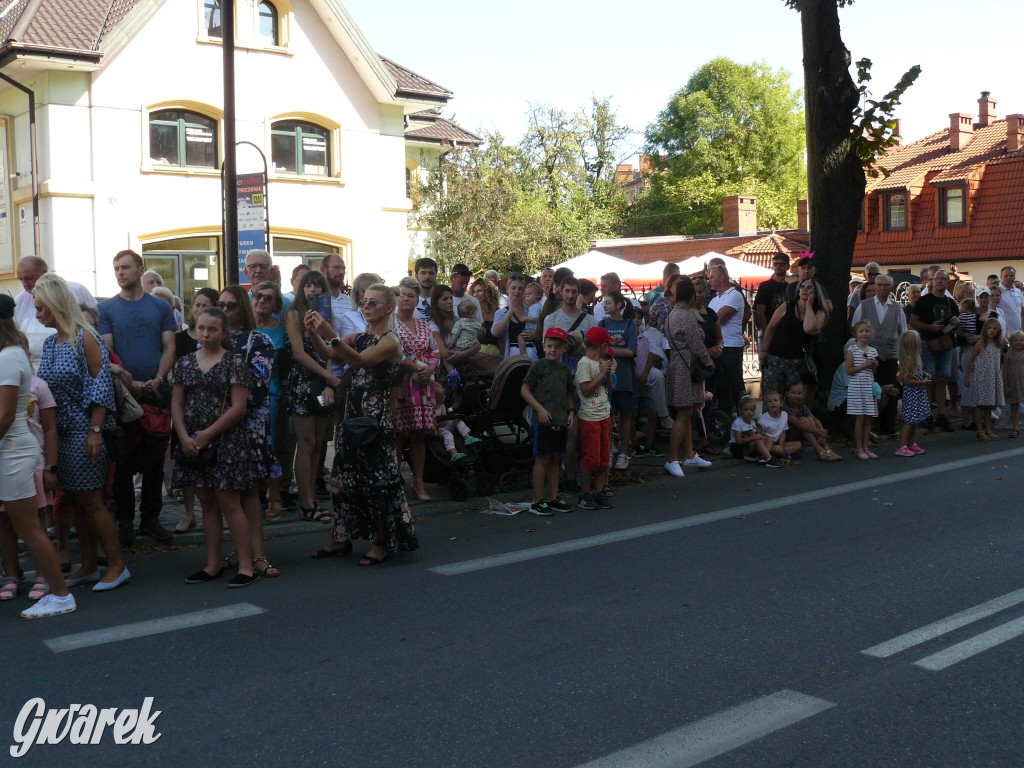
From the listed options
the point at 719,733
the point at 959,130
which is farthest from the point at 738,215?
the point at 719,733

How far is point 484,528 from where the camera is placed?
8.71 meters

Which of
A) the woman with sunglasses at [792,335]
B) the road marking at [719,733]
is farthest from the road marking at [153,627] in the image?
the woman with sunglasses at [792,335]

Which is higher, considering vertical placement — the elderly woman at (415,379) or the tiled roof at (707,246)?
the tiled roof at (707,246)

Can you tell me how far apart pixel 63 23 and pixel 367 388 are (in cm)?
1858

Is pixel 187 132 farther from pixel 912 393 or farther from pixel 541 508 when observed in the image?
pixel 541 508

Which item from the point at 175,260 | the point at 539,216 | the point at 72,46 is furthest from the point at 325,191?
the point at 539,216

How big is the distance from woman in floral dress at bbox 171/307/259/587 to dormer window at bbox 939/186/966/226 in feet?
146

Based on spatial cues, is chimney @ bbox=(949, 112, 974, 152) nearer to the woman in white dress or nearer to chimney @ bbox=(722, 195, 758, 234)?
chimney @ bbox=(722, 195, 758, 234)

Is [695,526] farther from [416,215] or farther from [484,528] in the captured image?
[416,215]

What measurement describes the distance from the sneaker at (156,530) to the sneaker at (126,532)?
16 centimetres

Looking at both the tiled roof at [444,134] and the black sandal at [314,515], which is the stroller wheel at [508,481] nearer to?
the black sandal at [314,515]

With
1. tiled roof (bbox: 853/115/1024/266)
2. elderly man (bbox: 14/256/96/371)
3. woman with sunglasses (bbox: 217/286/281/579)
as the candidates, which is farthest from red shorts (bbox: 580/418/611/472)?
tiled roof (bbox: 853/115/1024/266)

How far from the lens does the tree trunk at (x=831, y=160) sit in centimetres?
1389

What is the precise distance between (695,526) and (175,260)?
18.3 m
